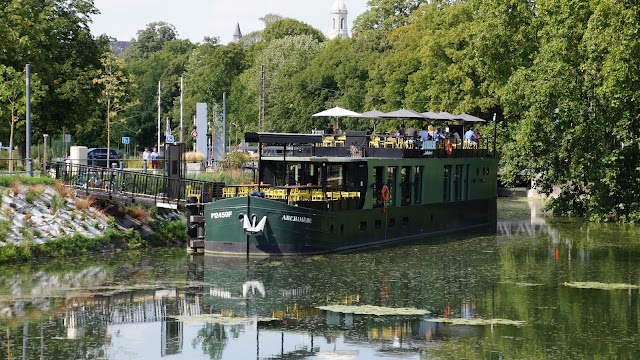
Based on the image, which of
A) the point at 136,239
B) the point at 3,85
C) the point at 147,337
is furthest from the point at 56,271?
the point at 3,85

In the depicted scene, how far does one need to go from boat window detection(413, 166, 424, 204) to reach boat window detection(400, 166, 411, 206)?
574 mm

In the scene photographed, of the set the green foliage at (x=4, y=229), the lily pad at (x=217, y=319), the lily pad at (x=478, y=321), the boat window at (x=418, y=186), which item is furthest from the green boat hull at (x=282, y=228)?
the lily pad at (x=478, y=321)

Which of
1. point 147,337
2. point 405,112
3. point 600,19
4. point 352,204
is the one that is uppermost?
point 600,19

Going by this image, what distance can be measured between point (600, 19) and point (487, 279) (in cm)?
2070

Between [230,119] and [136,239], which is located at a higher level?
[230,119]

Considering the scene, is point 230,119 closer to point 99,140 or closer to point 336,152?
point 99,140

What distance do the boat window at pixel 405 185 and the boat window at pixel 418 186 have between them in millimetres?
574

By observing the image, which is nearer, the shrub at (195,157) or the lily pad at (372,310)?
the lily pad at (372,310)

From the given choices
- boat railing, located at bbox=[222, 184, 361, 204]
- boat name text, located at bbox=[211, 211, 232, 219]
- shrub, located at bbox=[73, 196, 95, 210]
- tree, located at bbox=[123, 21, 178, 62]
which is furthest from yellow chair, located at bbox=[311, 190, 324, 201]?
tree, located at bbox=[123, 21, 178, 62]

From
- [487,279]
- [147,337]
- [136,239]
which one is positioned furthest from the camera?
[136,239]

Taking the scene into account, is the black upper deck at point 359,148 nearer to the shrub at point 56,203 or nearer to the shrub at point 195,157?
the shrub at point 56,203

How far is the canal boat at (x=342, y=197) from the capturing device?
3756cm

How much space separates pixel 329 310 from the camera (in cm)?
2817

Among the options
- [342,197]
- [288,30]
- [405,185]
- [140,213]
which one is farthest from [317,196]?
[288,30]
